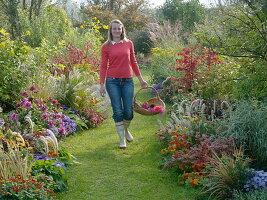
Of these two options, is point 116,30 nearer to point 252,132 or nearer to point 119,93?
point 119,93

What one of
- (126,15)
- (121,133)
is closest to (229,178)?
(121,133)

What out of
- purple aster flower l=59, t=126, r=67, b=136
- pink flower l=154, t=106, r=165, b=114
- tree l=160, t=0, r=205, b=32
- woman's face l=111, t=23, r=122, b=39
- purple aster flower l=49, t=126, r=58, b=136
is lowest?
purple aster flower l=59, t=126, r=67, b=136

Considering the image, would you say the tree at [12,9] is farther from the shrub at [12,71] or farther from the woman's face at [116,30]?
the woman's face at [116,30]

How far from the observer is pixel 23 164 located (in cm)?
379

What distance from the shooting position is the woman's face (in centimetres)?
556

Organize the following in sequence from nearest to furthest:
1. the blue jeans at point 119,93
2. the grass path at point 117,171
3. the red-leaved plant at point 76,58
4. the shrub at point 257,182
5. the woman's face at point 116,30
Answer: the shrub at point 257,182 → the grass path at point 117,171 → the woman's face at point 116,30 → the blue jeans at point 119,93 → the red-leaved plant at point 76,58

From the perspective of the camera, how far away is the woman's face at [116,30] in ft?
18.2

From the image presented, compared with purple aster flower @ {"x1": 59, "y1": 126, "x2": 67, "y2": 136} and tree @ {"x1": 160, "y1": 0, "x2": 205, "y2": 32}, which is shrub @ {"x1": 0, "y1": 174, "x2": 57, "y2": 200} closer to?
purple aster flower @ {"x1": 59, "y1": 126, "x2": 67, "y2": 136}

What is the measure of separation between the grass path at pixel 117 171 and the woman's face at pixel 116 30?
6.13 ft

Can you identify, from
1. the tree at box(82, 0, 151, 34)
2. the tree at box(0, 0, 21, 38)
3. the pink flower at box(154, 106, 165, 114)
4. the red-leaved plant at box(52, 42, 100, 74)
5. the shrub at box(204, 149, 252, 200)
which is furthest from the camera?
the tree at box(82, 0, 151, 34)

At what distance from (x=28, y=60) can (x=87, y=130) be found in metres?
1.80

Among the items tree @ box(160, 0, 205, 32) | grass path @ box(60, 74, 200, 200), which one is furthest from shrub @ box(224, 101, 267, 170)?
tree @ box(160, 0, 205, 32)

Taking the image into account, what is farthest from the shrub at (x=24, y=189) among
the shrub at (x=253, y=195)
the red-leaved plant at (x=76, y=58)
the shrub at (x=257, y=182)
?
the red-leaved plant at (x=76, y=58)

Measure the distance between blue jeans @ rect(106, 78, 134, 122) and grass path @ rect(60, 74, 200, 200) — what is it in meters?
0.65
